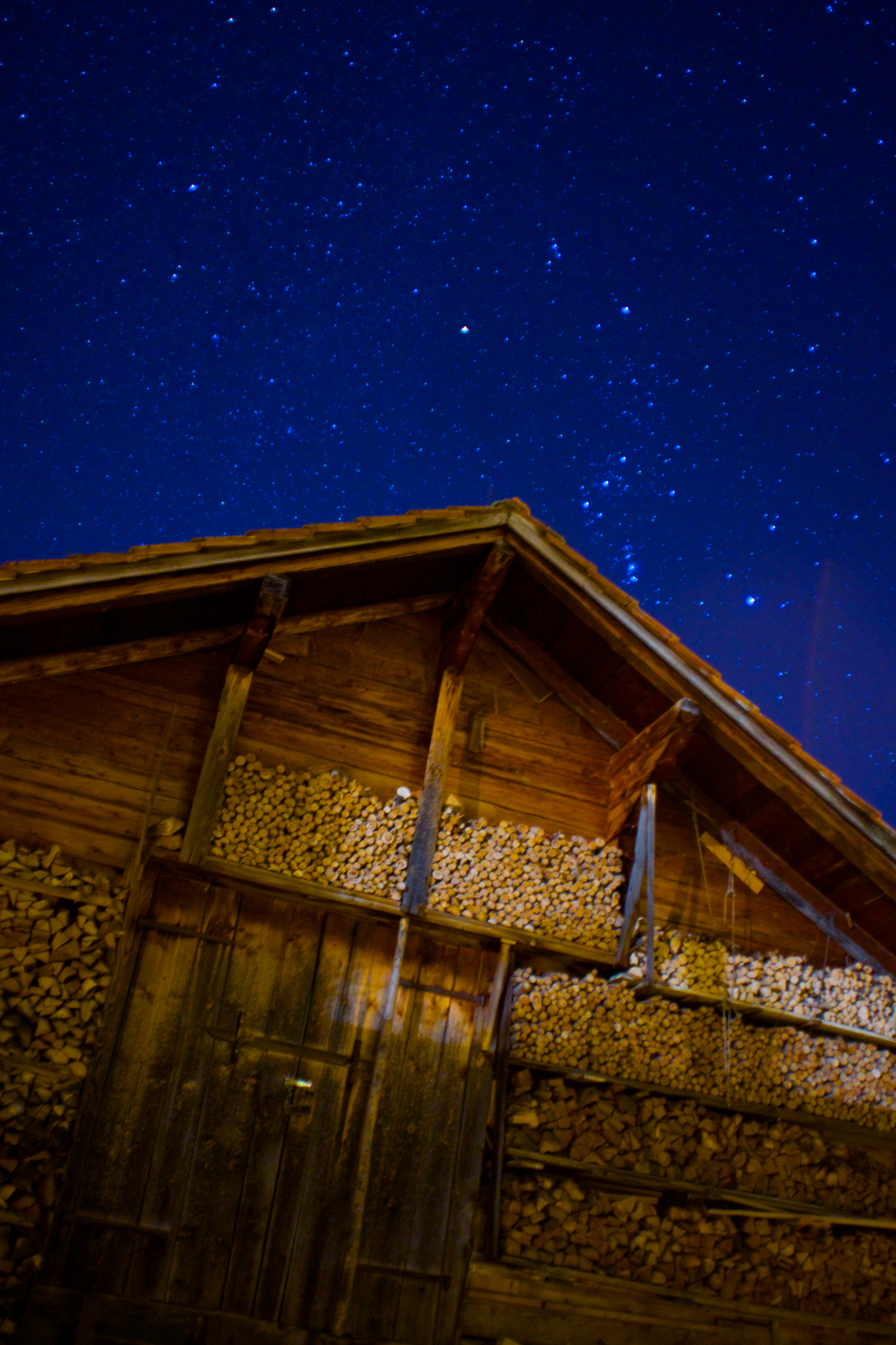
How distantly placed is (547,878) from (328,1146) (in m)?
2.69

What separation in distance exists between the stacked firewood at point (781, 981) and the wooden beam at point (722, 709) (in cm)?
95

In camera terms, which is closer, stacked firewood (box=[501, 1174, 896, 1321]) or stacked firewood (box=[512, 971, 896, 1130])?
stacked firewood (box=[501, 1174, 896, 1321])

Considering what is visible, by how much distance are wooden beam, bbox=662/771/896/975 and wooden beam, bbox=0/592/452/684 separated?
299 cm

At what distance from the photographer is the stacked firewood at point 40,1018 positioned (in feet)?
19.1

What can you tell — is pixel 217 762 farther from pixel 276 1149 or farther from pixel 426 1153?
pixel 426 1153

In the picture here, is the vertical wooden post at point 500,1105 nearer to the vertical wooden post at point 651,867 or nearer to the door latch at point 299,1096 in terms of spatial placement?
the vertical wooden post at point 651,867

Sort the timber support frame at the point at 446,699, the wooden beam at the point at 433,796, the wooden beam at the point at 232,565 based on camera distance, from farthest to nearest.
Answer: the timber support frame at the point at 446,699, the wooden beam at the point at 433,796, the wooden beam at the point at 232,565

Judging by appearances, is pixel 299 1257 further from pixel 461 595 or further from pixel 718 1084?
pixel 461 595

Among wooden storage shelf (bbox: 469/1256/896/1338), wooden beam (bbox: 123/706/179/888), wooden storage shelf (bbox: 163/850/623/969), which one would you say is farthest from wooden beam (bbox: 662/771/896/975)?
wooden beam (bbox: 123/706/179/888)

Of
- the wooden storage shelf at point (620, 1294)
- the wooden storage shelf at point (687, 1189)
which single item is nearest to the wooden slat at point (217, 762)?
the wooden storage shelf at point (687, 1189)

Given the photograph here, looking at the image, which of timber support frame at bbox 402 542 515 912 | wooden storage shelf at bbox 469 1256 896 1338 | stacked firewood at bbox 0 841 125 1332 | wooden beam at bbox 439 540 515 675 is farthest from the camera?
wooden beam at bbox 439 540 515 675

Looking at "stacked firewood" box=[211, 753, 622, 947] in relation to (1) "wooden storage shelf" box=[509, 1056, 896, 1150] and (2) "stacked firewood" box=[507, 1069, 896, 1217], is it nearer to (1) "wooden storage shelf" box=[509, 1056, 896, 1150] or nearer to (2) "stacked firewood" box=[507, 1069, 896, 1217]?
(1) "wooden storage shelf" box=[509, 1056, 896, 1150]

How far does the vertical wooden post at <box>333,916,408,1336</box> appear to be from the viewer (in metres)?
6.43

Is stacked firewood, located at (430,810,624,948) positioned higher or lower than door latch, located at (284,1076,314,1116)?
higher
